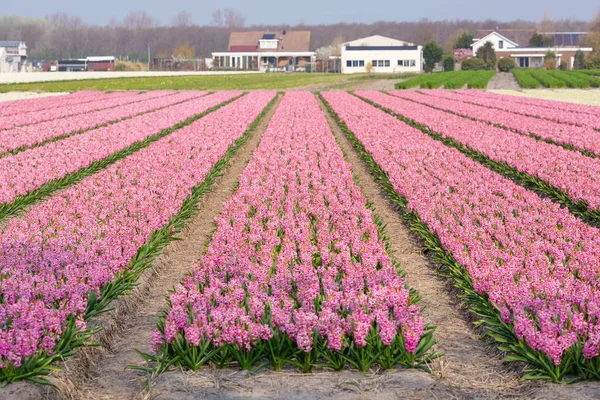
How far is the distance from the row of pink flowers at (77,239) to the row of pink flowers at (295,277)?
0.93m

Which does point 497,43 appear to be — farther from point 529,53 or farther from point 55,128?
point 55,128

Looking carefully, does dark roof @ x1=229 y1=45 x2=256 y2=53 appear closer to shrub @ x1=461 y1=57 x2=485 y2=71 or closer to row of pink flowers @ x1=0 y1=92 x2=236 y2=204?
shrub @ x1=461 y1=57 x2=485 y2=71

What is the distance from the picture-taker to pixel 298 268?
745cm

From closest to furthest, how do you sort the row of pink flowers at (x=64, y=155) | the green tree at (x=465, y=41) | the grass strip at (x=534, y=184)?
the grass strip at (x=534, y=184)
the row of pink flowers at (x=64, y=155)
the green tree at (x=465, y=41)

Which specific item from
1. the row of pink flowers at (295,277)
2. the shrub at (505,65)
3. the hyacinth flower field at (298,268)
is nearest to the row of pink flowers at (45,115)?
the hyacinth flower field at (298,268)

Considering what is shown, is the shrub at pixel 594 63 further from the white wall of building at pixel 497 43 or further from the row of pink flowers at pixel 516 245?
the row of pink flowers at pixel 516 245

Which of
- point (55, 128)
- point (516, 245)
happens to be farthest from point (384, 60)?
point (516, 245)

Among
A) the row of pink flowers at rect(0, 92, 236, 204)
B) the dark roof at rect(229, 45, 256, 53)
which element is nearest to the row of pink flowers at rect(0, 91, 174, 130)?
the row of pink flowers at rect(0, 92, 236, 204)

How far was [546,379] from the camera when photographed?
5539 millimetres

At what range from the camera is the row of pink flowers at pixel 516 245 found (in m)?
5.94

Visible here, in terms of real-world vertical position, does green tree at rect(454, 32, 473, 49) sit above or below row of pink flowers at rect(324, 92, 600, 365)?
above

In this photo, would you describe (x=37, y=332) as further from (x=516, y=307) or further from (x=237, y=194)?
(x=237, y=194)

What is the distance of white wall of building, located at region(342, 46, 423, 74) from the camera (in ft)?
393

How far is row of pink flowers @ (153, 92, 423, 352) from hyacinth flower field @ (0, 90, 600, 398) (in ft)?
0.08
